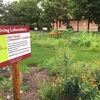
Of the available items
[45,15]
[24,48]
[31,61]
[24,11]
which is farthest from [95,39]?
[24,11]

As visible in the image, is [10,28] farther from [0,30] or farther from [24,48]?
[24,48]

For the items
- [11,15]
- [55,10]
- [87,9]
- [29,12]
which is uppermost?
[29,12]

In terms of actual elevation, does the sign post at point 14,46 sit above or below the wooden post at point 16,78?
above

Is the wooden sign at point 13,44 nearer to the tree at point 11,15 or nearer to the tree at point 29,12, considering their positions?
the tree at point 11,15

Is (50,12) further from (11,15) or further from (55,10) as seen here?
(11,15)

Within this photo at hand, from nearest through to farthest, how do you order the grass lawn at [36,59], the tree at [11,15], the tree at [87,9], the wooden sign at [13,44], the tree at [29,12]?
1. the wooden sign at [13,44]
2. the grass lawn at [36,59]
3. the tree at [87,9]
4. the tree at [11,15]
5. the tree at [29,12]

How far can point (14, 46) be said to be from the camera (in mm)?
2439

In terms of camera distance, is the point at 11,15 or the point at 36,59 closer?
the point at 36,59

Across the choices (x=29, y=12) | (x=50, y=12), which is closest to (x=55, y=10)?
(x=50, y=12)

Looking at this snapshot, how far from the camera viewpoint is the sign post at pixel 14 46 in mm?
2252

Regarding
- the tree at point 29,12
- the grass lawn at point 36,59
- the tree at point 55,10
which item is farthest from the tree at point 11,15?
the grass lawn at point 36,59

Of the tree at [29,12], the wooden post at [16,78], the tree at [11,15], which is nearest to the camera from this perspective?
the wooden post at [16,78]

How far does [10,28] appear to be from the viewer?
2.39 metres

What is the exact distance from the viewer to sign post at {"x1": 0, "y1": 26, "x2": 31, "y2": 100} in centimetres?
225
